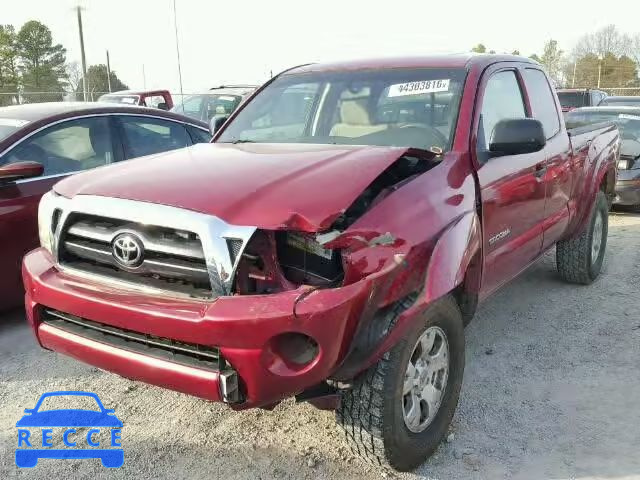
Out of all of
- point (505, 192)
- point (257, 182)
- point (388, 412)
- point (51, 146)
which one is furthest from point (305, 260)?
point (51, 146)

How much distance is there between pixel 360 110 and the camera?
12.6 ft

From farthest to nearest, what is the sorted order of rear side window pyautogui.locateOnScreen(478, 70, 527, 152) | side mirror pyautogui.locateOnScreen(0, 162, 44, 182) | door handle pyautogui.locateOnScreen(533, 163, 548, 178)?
Result: 1. side mirror pyautogui.locateOnScreen(0, 162, 44, 182)
2. door handle pyautogui.locateOnScreen(533, 163, 548, 178)
3. rear side window pyautogui.locateOnScreen(478, 70, 527, 152)

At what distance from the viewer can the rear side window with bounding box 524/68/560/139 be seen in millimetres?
4484

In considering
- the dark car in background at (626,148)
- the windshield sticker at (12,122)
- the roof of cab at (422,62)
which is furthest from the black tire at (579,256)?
the windshield sticker at (12,122)

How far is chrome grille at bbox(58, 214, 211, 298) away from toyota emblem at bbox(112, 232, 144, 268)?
2cm

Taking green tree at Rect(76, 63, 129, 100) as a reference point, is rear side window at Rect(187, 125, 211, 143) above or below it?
below

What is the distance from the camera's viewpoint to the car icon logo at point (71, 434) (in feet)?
9.98

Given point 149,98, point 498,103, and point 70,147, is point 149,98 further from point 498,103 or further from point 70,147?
point 498,103

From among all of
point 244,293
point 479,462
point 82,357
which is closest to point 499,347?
point 479,462

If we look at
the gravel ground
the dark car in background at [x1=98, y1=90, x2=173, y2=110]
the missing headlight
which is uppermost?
the dark car in background at [x1=98, y1=90, x2=173, y2=110]

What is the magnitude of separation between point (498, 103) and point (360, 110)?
2.85 feet

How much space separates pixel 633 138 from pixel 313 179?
26.4 feet

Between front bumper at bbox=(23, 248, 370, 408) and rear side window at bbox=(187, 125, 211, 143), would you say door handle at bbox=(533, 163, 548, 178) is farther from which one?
rear side window at bbox=(187, 125, 211, 143)

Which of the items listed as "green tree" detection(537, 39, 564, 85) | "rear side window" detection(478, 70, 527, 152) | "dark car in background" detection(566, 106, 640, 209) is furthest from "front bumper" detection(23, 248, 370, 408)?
"green tree" detection(537, 39, 564, 85)
